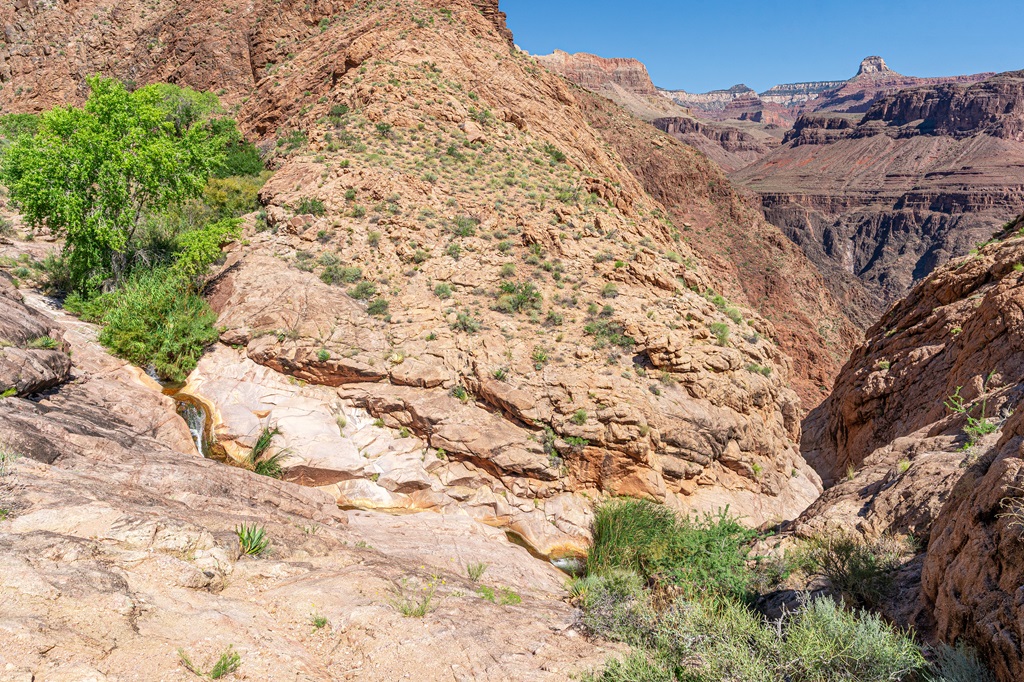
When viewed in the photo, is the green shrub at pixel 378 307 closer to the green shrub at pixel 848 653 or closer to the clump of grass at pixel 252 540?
the clump of grass at pixel 252 540

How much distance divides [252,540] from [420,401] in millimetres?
7676

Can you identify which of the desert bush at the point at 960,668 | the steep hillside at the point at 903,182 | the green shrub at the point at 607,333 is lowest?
the desert bush at the point at 960,668

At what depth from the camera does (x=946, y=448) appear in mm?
8945

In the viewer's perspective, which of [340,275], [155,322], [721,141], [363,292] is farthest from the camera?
[721,141]

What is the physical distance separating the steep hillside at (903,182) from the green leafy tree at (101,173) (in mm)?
86557

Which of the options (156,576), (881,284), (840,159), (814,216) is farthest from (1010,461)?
(840,159)

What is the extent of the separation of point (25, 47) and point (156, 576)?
141ft

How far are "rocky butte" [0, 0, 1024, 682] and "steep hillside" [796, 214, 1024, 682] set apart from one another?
51mm

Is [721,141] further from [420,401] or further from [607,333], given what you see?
[420,401]

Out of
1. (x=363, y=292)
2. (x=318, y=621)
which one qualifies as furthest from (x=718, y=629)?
(x=363, y=292)

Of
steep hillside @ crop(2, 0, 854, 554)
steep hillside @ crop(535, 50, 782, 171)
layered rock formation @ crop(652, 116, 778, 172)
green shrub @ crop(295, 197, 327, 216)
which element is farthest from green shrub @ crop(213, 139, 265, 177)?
layered rock formation @ crop(652, 116, 778, 172)

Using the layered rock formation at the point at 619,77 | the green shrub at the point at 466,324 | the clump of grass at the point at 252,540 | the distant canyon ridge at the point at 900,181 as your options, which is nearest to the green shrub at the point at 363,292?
the green shrub at the point at 466,324

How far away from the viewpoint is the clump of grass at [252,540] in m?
6.84

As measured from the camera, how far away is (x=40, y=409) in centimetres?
943
